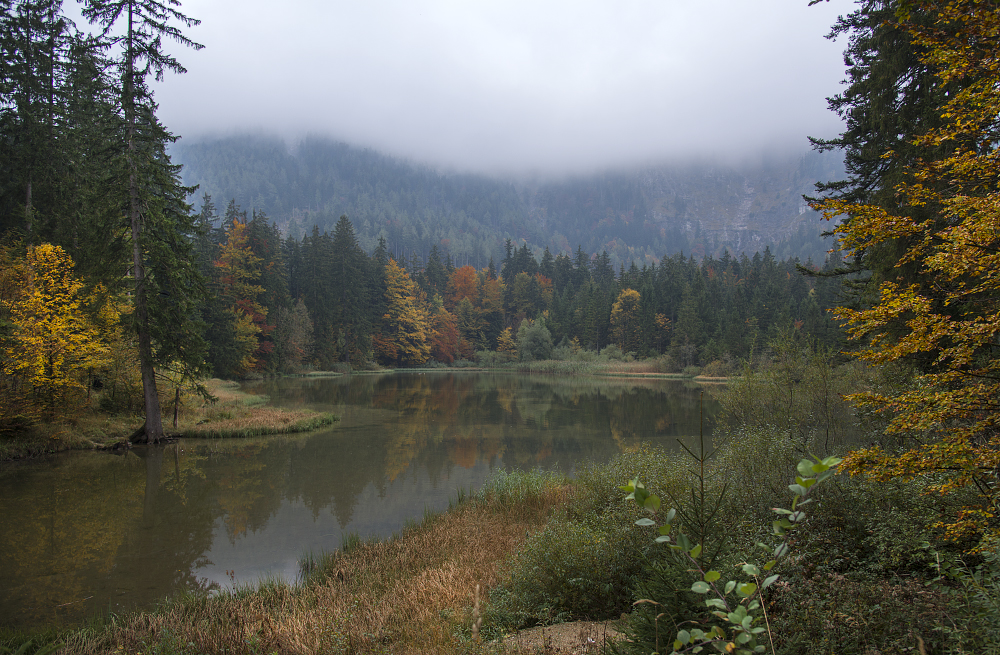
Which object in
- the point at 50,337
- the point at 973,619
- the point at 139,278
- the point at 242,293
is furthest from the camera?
the point at 242,293

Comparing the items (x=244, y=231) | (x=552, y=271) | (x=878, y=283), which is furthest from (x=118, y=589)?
(x=552, y=271)

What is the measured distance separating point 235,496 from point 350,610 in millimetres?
9024

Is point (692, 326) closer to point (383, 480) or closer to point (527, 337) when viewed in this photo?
point (527, 337)

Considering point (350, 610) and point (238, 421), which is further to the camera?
point (238, 421)

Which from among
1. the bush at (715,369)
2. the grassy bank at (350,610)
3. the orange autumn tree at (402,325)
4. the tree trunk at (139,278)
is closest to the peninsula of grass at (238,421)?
the tree trunk at (139,278)

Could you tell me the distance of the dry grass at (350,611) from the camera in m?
4.76

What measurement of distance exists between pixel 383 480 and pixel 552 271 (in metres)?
86.9

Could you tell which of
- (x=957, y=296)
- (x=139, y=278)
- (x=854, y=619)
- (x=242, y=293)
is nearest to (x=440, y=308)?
(x=242, y=293)

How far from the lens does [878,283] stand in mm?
10375

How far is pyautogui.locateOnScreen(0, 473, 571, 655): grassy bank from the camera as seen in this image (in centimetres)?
479

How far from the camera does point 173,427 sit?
1930cm

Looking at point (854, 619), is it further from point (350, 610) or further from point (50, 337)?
point (50, 337)

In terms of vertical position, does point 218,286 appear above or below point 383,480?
above

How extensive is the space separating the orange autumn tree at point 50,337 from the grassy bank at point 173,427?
81cm
